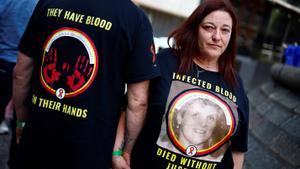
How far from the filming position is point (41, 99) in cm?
218

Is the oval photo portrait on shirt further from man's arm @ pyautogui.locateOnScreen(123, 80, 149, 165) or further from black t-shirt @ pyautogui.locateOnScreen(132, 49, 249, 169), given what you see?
man's arm @ pyautogui.locateOnScreen(123, 80, 149, 165)

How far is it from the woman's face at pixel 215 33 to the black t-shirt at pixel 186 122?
130 millimetres

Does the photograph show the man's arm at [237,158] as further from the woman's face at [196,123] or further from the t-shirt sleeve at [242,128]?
the woman's face at [196,123]

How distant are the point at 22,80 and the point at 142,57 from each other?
0.73m

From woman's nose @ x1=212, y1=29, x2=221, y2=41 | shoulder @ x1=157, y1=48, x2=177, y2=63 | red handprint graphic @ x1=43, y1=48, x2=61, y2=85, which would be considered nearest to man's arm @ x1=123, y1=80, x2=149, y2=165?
shoulder @ x1=157, y1=48, x2=177, y2=63

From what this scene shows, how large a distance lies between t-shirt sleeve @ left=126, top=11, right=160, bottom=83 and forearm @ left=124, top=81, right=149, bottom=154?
70 mm

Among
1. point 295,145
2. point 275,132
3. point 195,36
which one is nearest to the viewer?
point 195,36

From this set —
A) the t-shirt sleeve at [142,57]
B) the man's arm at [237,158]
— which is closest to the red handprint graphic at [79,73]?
the t-shirt sleeve at [142,57]

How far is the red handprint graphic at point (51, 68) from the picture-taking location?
2.14 metres

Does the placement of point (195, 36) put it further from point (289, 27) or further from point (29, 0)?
point (289, 27)

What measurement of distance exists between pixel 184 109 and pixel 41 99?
31.6 inches

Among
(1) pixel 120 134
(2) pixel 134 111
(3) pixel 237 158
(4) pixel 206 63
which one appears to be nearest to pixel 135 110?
(2) pixel 134 111

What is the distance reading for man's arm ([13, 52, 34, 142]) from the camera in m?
2.32

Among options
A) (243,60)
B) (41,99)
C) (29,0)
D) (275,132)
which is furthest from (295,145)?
(243,60)
